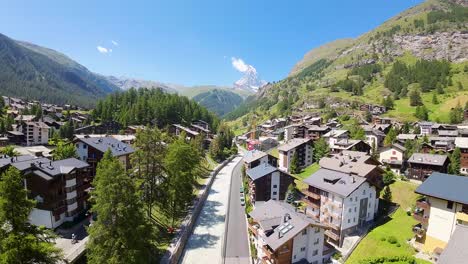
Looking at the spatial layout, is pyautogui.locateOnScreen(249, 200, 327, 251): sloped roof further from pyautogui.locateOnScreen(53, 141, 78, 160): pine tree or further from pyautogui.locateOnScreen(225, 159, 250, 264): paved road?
pyautogui.locateOnScreen(53, 141, 78, 160): pine tree

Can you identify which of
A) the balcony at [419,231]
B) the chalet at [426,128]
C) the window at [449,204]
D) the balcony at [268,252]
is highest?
the chalet at [426,128]

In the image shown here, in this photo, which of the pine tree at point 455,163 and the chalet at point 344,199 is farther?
the pine tree at point 455,163

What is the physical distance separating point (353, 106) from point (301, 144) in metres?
97.5

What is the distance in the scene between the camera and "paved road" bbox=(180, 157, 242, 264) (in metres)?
44.7

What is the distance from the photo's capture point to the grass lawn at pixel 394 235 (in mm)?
42406

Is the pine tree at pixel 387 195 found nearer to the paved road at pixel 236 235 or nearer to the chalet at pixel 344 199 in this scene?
the chalet at pixel 344 199

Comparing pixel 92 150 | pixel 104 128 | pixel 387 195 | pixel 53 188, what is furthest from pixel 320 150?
pixel 104 128

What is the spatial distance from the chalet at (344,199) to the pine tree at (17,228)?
42.5m

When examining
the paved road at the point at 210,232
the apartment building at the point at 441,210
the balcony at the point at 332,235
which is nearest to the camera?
the apartment building at the point at 441,210

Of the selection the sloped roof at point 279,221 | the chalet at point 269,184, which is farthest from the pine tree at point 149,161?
the chalet at point 269,184

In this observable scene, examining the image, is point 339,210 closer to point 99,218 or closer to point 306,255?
point 306,255

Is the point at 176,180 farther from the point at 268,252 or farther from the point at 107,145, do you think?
the point at 107,145

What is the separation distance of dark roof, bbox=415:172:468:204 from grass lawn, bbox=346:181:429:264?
29.2ft

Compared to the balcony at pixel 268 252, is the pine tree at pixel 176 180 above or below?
above
